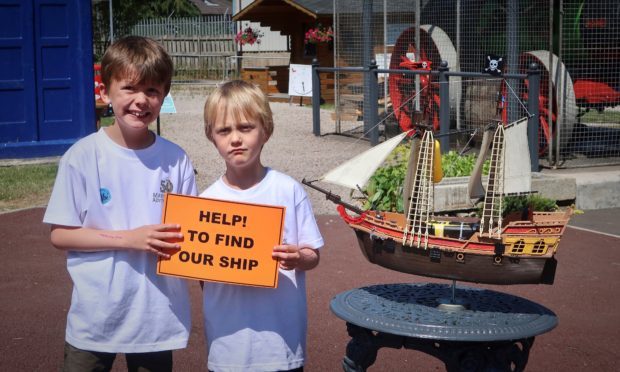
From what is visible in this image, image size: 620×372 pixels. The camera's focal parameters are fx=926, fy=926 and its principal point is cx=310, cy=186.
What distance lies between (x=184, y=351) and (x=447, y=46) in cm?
965

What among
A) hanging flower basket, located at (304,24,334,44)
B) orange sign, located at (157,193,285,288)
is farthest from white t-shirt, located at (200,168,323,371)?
hanging flower basket, located at (304,24,334,44)

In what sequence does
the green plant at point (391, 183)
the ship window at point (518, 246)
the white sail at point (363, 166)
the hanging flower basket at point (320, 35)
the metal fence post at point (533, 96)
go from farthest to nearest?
the hanging flower basket at point (320, 35) → the metal fence post at point (533, 96) → the green plant at point (391, 183) → the white sail at point (363, 166) → the ship window at point (518, 246)

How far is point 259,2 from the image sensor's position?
25234 mm

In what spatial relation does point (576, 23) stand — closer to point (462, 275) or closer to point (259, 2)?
point (462, 275)

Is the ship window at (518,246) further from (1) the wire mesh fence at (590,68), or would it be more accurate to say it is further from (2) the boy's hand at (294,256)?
(1) the wire mesh fence at (590,68)

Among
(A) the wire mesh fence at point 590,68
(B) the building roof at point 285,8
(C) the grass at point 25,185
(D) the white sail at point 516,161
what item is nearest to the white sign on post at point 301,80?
(B) the building roof at point 285,8

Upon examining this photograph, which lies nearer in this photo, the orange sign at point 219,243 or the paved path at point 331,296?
the orange sign at point 219,243

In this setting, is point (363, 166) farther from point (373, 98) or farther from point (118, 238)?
point (373, 98)

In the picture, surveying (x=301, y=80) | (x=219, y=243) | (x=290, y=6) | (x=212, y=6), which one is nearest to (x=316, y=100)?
(x=301, y=80)

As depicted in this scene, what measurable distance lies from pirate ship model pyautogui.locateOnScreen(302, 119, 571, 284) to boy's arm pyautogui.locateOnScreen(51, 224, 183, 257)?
3.64ft

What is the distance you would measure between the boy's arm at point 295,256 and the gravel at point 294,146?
6560 mm

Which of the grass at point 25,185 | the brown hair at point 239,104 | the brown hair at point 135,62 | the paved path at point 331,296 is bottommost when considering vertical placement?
the paved path at point 331,296

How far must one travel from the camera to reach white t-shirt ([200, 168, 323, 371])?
10.5ft

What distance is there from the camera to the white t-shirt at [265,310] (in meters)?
3.21
